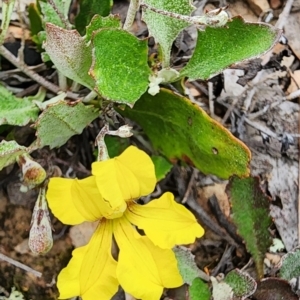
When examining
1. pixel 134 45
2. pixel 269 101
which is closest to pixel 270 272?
pixel 269 101

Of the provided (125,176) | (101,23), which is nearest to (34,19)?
(101,23)

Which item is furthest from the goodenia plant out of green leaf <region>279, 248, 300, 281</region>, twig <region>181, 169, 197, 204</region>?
green leaf <region>279, 248, 300, 281</region>

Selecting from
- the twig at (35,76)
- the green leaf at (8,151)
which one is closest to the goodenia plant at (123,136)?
the green leaf at (8,151)

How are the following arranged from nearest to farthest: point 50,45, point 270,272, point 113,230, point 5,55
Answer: point 50,45 → point 113,230 → point 5,55 → point 270,272

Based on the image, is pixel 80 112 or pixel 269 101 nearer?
pixel 80 112

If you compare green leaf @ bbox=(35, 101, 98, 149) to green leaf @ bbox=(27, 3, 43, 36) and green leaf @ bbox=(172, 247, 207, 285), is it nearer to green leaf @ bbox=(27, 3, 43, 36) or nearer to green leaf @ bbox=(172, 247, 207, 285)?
green leaf @ bbox=(27, 3, 43, 36)

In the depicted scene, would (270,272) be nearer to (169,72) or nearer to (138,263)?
(138,263)
